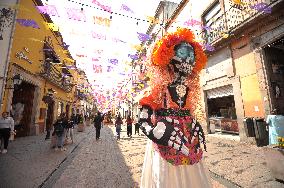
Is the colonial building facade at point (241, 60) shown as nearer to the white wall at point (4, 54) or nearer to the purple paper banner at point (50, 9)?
the purple paper banner at point (50, 9)

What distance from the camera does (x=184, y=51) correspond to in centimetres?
240

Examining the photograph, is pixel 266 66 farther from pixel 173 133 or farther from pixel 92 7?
pixel 173 133

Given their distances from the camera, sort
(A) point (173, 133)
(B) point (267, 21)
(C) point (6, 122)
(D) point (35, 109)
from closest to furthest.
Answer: (A) point (173, 133)
(C) point (6, 122)
(B) point (267, 21)
(D) point (35, 109)

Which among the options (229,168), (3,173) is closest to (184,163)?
(229,168)

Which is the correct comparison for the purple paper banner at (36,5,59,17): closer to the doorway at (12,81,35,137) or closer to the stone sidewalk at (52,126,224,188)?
the stone sidewalk at (52,126,224,188)

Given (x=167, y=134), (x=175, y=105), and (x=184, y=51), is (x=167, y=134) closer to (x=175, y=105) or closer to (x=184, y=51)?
(x=175, y=105)

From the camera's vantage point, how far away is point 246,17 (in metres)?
10.0

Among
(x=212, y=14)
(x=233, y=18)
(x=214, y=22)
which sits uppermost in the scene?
(x=212, y=14)

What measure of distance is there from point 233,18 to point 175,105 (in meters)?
10.7

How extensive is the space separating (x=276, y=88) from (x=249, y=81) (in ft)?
4.06

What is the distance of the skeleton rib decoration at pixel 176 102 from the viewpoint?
1940 millimetres

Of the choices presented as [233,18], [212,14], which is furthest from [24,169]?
[212,14]

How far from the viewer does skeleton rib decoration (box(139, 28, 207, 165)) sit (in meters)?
1.94

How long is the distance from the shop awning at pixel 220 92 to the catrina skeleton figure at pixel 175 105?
405 inches
